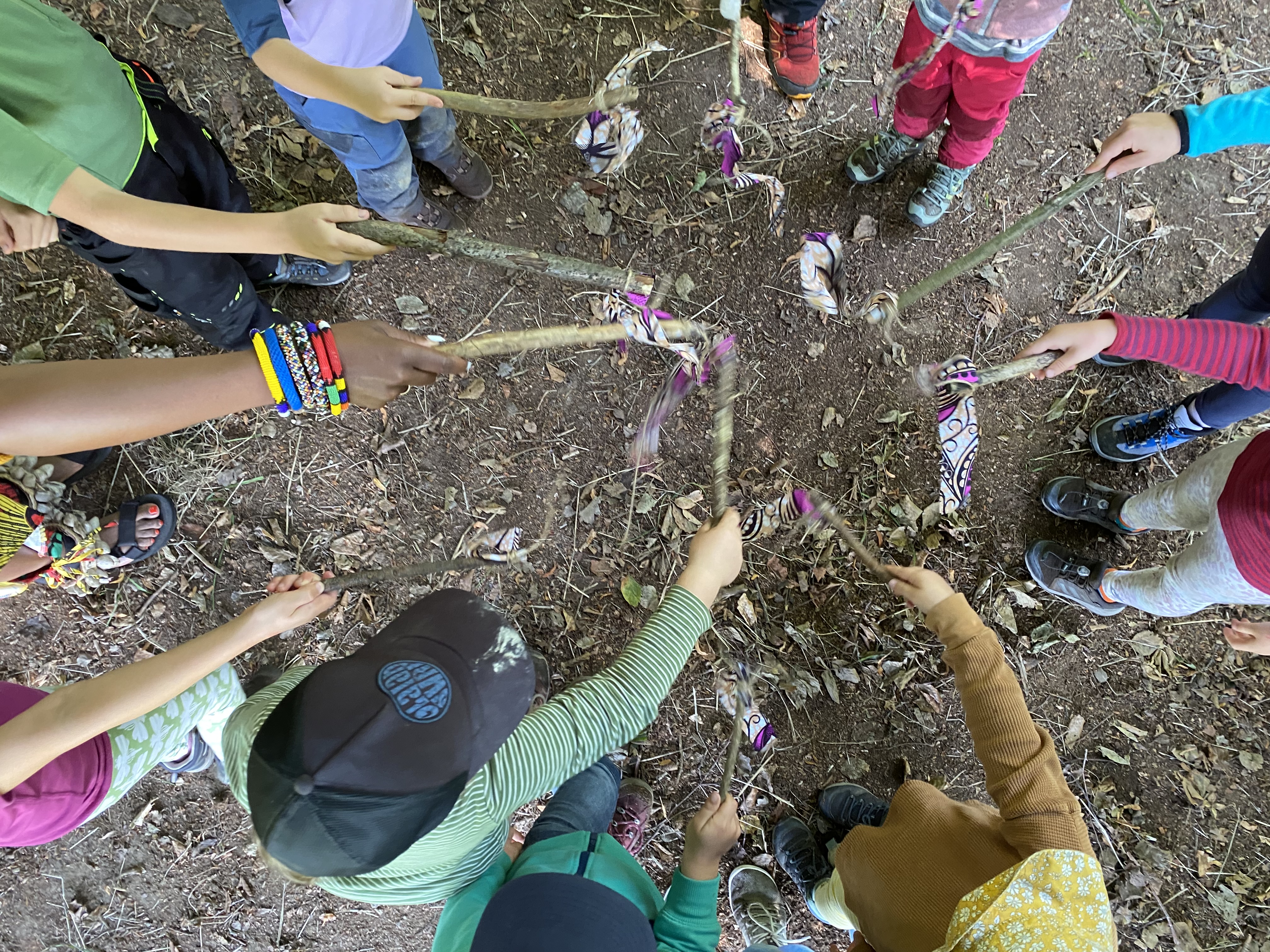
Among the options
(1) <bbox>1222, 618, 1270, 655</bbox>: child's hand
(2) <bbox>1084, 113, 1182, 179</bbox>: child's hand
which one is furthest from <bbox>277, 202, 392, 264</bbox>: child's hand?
(1) <bbox>1222, 618, 1270, 655</bbox>: child's hand

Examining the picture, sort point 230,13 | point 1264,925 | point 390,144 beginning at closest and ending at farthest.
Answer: point 230,13 → point 390,144 → point 1264,925

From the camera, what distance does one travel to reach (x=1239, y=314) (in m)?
2.47

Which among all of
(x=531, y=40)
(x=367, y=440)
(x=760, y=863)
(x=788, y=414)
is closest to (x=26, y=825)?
(x=367, y=440)

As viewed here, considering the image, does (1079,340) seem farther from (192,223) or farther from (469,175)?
(192,223)

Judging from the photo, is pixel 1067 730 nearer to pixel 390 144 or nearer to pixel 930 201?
pixel 930 201

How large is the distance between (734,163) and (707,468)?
4.58 ft

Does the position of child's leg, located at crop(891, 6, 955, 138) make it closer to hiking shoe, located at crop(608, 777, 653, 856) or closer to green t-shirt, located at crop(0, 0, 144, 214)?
green t-shirt, located at crop(0, 0, 144, 214)

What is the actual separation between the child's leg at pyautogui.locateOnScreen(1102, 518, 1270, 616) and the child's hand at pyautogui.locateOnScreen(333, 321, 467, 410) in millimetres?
2499

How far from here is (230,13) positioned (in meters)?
1.79

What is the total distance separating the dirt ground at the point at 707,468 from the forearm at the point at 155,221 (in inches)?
53.1

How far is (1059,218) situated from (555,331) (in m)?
2.40

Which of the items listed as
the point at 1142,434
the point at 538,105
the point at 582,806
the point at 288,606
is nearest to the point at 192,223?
the point at 288,606

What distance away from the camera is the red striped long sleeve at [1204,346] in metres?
2.00

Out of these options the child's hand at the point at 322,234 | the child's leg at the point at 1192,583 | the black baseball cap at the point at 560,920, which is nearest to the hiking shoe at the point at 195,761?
the black baseball cap at the point at 560,920
